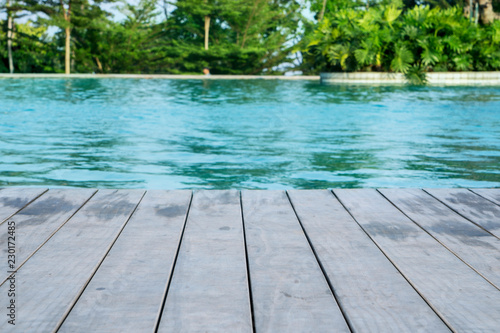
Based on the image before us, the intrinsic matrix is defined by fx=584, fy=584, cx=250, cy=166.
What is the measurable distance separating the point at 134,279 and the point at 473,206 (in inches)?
63.5

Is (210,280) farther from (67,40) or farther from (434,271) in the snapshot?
(67,40)

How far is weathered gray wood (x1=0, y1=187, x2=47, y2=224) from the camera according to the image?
242 cm

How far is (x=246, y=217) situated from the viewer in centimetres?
239

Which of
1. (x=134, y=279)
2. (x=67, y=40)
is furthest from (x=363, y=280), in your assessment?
(x=67, y=40)

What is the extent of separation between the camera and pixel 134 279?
1690mm

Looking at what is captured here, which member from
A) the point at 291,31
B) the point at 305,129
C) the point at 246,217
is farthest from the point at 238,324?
the point at 291,31

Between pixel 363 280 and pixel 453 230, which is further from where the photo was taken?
pixel 453 230

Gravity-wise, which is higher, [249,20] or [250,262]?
[249,20]

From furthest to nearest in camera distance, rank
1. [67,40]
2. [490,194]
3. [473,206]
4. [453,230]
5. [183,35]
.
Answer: [183,35] < [67,40] < [490,194] < [473,206] < [453,230]

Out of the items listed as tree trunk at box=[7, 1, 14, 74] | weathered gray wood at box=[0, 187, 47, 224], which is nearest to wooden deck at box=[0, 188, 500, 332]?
weathered gray wood at box=[0, 187, 47, 224]

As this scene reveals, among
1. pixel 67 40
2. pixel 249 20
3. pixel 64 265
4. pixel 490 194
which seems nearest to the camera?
pixel 64 265

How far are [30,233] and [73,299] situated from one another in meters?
0.68

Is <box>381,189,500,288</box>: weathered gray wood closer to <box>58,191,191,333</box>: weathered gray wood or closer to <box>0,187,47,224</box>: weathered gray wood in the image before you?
<box>58,191,191,333</box>: weathered gray wood

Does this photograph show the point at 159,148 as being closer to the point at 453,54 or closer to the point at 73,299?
the point at 73,299
